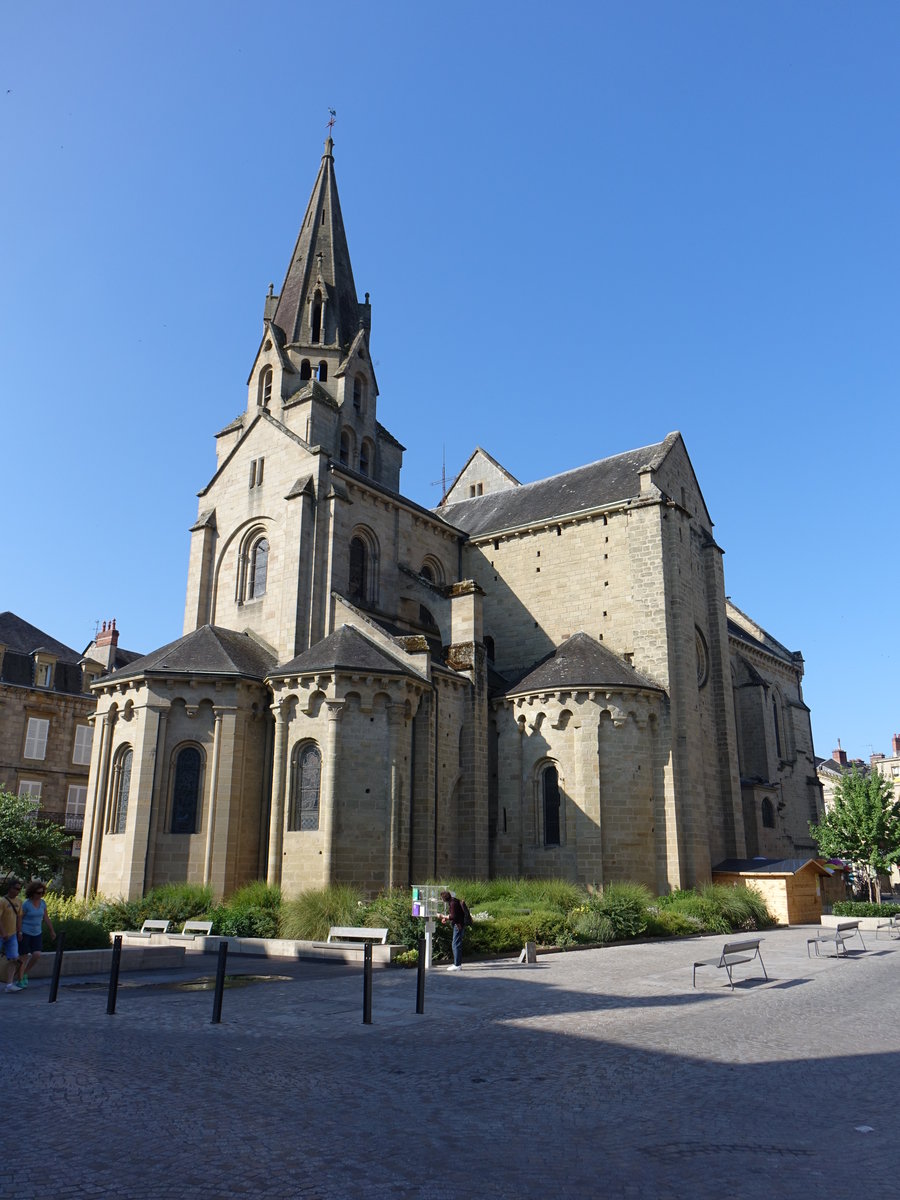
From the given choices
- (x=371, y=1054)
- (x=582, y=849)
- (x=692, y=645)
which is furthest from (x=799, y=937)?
(x=371, y=1054)

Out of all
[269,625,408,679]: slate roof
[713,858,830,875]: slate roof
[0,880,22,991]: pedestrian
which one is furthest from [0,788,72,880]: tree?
[713,858,830,875]: slate roof

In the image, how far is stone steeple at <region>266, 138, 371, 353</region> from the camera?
34688mm

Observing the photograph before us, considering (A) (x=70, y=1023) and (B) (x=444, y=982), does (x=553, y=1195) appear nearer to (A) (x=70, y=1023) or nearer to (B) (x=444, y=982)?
(A) (x=70, y=1023)

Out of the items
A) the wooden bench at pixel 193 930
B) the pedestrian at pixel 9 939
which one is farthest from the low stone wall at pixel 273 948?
the pedestrian at pixel 9 939

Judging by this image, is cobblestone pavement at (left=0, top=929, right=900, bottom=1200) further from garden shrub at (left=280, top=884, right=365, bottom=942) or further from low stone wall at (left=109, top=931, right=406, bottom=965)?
garden shrub at (left=280, top=884, right=365, bottom=942)

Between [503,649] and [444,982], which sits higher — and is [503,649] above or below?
above

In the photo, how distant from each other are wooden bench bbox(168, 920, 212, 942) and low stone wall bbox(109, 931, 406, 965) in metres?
0.08

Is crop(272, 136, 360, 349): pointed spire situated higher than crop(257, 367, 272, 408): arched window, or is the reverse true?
crop(272, 136, 360, 349): pointed spire

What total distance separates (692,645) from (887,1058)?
21447 millimetres

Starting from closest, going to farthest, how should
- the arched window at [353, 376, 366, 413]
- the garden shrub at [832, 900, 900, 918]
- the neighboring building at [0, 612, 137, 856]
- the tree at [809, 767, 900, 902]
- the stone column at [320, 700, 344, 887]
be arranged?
the stone column at [320, 700, 344, 887], the garden shrub at [832, 900, 900, 918], the tree at [809, 767, 900, 902], the arched window at [353, 376, 366, 413], the neighboring building at [0, 612, 137, 856]

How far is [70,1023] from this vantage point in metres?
10.6

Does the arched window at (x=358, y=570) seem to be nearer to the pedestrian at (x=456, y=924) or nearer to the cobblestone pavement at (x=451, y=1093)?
the pedestrian at (x=456, y=924)

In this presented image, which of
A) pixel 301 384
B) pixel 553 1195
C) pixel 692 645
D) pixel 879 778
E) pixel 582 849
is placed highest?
pixel 301 384

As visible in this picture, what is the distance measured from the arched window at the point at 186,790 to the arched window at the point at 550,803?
10.2 meters
